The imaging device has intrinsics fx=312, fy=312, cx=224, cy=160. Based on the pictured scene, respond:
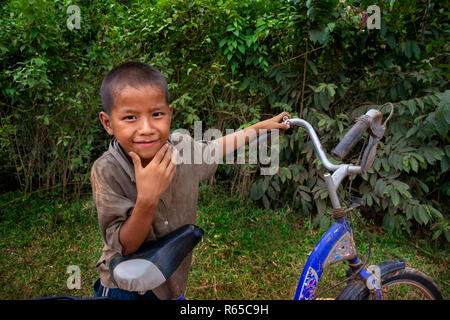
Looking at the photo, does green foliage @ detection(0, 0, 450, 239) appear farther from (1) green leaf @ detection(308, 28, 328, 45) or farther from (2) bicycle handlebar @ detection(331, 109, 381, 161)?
(2) bicycle handlebar @ detection(331, 109, 381, 161)

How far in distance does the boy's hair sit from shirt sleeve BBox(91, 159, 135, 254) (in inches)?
10.3

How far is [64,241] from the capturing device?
2910 millimetres

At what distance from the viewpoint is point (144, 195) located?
3.28 ft

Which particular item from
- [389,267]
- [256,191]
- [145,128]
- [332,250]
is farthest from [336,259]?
[256,191]

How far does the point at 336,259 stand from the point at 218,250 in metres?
1.54

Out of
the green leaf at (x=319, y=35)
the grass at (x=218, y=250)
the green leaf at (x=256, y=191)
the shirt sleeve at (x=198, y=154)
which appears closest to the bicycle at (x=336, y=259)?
the shirt sleeve at (x=198, y=154)

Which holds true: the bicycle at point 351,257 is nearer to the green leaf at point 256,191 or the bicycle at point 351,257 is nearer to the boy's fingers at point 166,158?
the boy's fingers at point 166,158

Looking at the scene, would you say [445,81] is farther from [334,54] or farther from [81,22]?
[81,22]

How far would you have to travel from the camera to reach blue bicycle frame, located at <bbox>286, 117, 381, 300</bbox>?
128 cm

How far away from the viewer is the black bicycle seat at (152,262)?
3.11 ft

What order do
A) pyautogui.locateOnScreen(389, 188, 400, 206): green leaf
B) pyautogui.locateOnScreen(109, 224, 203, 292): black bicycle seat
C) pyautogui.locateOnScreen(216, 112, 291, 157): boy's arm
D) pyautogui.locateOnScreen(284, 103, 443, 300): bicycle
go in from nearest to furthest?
1. pyautogui.locateOnScreen(109, 224, 203, 292): black bicycle seat
2. pyautogui.locateOnScreen(284, 103, 443, 300): bicycle
3. pyautogui.locateOnScreen(216, 112, 291, 157): boy's arm
4. pyautogui.locateOnScreen(389, 188, 400, 206): green leaf

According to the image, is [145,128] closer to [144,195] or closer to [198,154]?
[144,195]

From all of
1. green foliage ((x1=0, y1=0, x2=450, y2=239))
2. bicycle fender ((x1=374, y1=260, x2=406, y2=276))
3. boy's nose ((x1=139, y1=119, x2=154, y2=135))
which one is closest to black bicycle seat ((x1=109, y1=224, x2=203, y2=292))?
boy's nose ((x1=139, y1=119, x2=154, y2=135))
